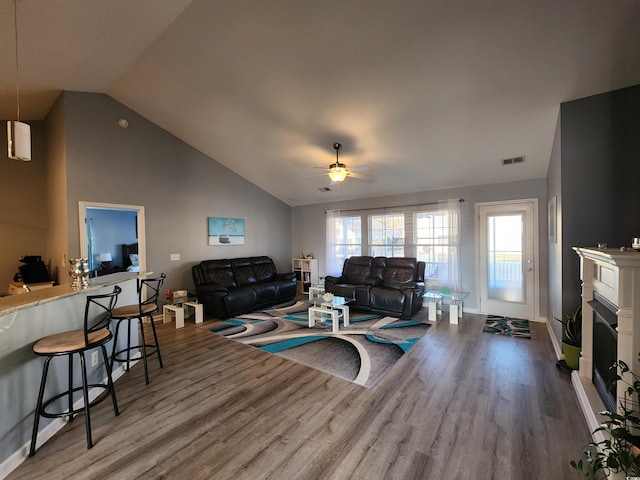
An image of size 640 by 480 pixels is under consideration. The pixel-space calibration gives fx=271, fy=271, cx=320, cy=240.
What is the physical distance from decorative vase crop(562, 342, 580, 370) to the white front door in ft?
6.21

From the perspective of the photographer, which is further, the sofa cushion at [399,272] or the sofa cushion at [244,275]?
the sofa cushion at [244,275]

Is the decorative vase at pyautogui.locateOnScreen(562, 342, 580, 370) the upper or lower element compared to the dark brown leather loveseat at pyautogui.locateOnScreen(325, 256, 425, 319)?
lower

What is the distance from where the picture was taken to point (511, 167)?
4.25 metres

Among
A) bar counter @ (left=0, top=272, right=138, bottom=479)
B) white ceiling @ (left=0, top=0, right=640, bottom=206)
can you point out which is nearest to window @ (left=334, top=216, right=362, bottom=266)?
white ceiling @ (left=0, top=0, right=640, bottom=206)

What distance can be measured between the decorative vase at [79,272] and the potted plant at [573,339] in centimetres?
467

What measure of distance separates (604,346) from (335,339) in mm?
2659

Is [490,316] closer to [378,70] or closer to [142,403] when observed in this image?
[378,70]

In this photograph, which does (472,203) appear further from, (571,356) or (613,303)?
(613,303)

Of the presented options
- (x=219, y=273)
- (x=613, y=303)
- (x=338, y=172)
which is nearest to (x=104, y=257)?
(x=219, y=273)

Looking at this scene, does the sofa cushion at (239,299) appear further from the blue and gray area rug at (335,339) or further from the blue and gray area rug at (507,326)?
the blue and gray area rug at (507,326)

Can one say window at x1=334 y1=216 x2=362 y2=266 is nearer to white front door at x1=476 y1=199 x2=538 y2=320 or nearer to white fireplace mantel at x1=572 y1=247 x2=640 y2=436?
white front door at x1=476 y1=199 x2=538 y2=320

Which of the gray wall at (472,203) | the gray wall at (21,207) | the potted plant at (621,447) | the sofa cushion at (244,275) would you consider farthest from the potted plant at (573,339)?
the gray wall at (21,207)

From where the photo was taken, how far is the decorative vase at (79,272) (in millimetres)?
2346

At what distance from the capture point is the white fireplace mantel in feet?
5.09
